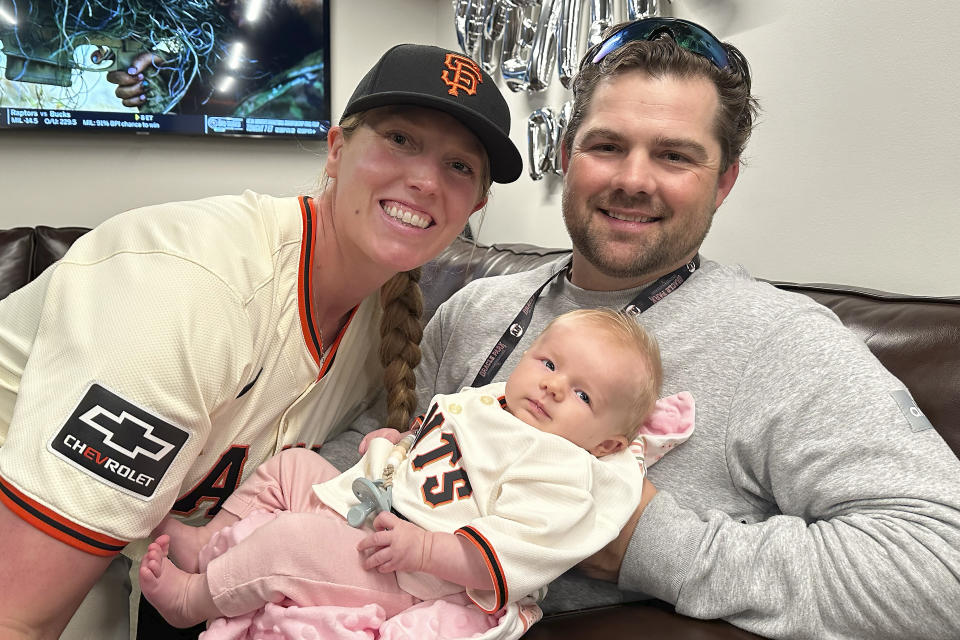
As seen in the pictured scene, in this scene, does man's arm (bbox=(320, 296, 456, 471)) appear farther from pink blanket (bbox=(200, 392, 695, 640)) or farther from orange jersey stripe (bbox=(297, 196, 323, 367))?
pink blanket (bbox=(200, 392, 695, 640))

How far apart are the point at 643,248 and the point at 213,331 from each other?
2.80 ft

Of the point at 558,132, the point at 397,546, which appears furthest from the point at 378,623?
the point at 558,132

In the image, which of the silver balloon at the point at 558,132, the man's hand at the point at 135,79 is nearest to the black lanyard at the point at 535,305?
the silver balloon at the point at 558,132

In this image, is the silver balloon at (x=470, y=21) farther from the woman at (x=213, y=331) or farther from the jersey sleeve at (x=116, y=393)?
the jersey sleeve at (x=116, y=393)

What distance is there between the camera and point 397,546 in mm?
972

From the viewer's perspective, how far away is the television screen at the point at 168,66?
345 centimetres

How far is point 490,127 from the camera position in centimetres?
123

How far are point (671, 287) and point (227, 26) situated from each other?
11.1ft

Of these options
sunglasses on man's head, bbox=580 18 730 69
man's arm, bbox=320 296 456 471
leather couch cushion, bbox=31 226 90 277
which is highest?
sunglasses on man's head, bbox=580 18 730 69

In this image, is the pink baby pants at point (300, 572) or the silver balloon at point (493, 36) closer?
the pink baby pants at point (300, 572)

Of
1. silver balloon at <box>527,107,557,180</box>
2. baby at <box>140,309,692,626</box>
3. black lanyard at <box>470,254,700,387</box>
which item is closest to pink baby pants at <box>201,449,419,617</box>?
baby at <box>140,309,692,626</box>

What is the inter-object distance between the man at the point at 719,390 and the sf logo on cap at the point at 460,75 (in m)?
0.32

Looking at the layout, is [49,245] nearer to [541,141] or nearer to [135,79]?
[135,79]

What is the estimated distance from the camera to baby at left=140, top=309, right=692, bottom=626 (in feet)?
3.19
